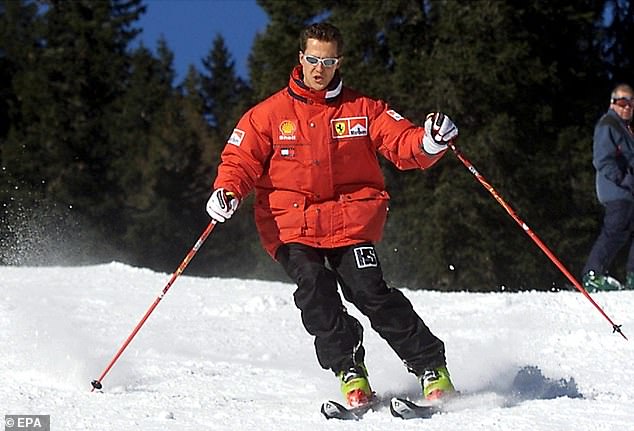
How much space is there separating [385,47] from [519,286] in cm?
589

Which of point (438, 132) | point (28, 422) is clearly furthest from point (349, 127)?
point (28, 422)

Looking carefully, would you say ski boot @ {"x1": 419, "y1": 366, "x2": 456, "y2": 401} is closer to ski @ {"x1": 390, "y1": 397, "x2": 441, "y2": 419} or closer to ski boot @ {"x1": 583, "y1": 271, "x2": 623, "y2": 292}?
ski @ {"x1": 390, "y1": 397, "x2": 441, "y2": 419}

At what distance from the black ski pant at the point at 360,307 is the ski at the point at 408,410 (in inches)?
14.4

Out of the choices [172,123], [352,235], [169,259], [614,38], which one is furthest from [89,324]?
[172,123]

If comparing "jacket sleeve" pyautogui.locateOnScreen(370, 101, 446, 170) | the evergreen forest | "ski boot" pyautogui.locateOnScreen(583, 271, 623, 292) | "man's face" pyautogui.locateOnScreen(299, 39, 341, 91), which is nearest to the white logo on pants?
"jacket sleeve" pyautogui.locateOnScreen(370, 101, 446, 170)

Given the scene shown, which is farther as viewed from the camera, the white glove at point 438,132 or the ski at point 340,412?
the white glove at point 438,132

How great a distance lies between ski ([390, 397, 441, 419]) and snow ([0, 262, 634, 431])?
0.12 ft

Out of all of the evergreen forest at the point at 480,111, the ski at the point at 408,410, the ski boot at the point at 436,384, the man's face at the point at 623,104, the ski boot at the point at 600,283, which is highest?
the evergreen forest at the point at 480,111

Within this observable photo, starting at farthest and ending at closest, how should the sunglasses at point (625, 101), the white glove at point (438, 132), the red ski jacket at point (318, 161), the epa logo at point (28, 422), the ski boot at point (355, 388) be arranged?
1. the sunglasses at point (625, 101)
2. the red ski jacket at point (318, 161)
3. the white glove at point (438, 132)
4. the ski boot at point (355, 388)
5. the epa logo at point (28, 422)

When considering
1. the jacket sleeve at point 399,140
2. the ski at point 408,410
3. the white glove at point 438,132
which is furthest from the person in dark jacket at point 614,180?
the ski at point 408,410

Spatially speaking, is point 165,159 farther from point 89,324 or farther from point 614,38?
point 89,324

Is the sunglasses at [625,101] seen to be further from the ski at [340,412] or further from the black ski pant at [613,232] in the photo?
the ski at [340,412]

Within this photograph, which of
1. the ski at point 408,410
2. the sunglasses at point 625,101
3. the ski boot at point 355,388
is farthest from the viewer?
the sunglasses at point 625,101

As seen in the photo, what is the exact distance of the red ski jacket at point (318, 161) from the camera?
4.45 metres
